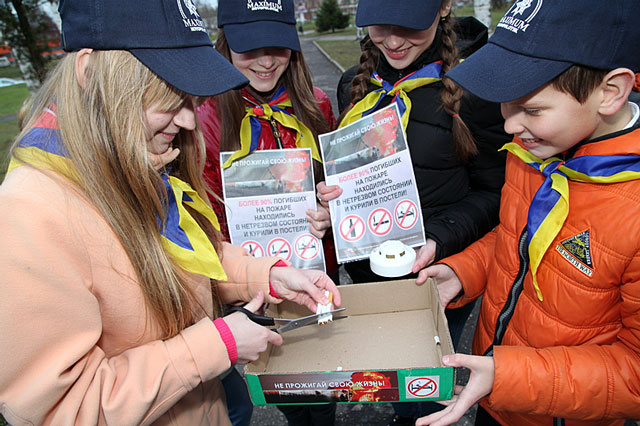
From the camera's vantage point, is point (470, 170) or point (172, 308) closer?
point (172, 308)

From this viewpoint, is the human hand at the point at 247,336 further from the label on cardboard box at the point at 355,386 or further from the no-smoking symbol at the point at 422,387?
the no-smoking symbol at the point at 422,387

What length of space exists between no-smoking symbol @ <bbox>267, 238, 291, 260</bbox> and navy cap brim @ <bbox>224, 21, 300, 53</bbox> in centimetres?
100

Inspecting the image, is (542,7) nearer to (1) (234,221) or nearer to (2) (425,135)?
(2) (425,135)

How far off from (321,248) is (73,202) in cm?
130

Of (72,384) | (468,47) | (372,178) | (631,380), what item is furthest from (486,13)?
(72,384)

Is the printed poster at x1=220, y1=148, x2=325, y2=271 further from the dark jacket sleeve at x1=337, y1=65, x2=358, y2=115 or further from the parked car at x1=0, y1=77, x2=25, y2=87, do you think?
the parked car at x1=0, y1=77, x2=25, y2=87

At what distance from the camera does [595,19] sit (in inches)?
43.2

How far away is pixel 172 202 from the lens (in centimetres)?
146

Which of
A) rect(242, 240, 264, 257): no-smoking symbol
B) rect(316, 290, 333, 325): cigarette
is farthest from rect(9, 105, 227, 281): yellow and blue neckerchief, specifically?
rect(242, 240, 264, 257): no-smoking symbol

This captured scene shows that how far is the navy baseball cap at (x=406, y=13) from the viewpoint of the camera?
181 centimetres

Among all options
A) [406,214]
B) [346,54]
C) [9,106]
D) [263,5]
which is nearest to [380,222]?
[406,214]

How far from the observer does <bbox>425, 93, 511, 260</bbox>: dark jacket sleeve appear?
74.3 inches

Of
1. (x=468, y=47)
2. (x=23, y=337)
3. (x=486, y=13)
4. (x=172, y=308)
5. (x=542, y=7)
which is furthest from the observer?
(x=486, y=13)

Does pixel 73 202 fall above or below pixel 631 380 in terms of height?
above
